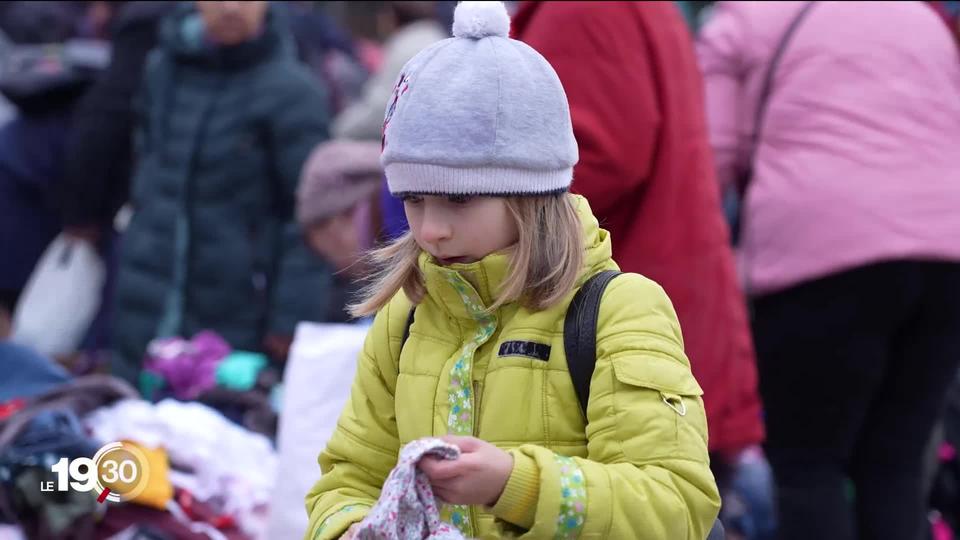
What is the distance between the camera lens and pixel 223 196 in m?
5.17

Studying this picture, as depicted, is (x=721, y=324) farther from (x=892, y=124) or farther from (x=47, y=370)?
(x=47, y=370)

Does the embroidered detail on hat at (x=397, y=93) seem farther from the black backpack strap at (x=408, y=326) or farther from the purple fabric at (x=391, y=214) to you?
the purple fabric at (x=391, y=214)

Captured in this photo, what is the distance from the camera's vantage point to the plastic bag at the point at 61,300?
5504 millimetres

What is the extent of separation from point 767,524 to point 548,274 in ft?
11.8

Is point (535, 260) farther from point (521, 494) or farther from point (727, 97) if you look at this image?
point (727, 97)

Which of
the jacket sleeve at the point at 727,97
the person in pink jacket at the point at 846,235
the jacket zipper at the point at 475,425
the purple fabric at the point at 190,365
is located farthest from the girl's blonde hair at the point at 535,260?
the purple fabric at the point at 190,365

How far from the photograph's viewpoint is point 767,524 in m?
5.69

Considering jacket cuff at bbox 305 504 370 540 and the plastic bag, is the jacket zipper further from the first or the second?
the plastic bag

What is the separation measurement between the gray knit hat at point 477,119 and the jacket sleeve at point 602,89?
3.79 ft

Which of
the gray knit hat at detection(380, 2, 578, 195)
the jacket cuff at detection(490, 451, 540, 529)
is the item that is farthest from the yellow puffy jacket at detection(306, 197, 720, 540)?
the gray knit hat at detection(380, 2, 578, 195)

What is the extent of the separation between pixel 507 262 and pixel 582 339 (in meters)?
0.15

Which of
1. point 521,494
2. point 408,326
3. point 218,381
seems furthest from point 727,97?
point 521,494

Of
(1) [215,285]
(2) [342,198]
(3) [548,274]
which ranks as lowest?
(1) [215,285]

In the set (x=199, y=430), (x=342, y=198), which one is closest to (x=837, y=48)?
(x=342, y=198)
